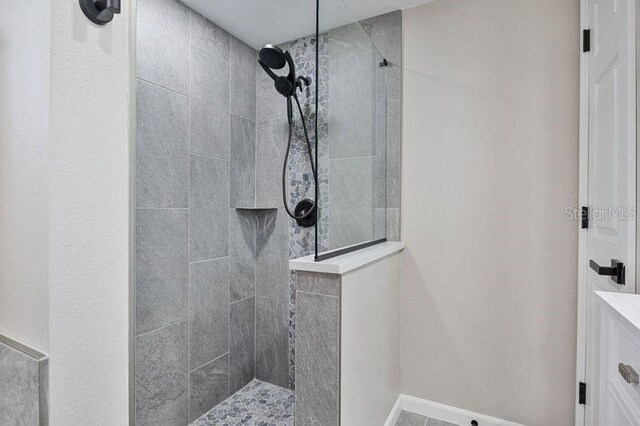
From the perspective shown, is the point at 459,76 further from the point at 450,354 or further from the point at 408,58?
the point at 450,354

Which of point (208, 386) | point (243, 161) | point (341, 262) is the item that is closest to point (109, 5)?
point (341, 262)

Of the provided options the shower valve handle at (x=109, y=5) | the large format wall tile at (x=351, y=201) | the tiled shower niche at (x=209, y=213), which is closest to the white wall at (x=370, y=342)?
the large format wall tile at (x=351, y=201)

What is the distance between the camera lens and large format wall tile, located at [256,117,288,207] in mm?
2262

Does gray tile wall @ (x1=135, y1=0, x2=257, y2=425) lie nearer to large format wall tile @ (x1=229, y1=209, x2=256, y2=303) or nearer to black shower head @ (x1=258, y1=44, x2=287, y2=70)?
large format wall tile @ (x1=229, y1=209, x2=256, y2=303)

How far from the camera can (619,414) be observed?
0.81 metres

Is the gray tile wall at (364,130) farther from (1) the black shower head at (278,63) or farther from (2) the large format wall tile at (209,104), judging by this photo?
(2) the large format wall tile at (209,104)

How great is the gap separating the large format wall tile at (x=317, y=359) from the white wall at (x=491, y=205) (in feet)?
2.89

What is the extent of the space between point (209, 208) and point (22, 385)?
1.44 meters

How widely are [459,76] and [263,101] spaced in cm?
125

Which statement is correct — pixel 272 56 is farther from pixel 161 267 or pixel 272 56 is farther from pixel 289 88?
pixel 161 267

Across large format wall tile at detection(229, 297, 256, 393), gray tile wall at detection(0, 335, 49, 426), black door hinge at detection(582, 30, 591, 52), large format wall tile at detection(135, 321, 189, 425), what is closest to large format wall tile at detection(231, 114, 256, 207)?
large format wall tile at detection(229, 297, 256, 393)

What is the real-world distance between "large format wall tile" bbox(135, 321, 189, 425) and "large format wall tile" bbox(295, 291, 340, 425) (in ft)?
2.67

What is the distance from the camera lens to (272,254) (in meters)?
2.29

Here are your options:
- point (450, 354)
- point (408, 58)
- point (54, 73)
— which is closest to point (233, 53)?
point (408, 58)
